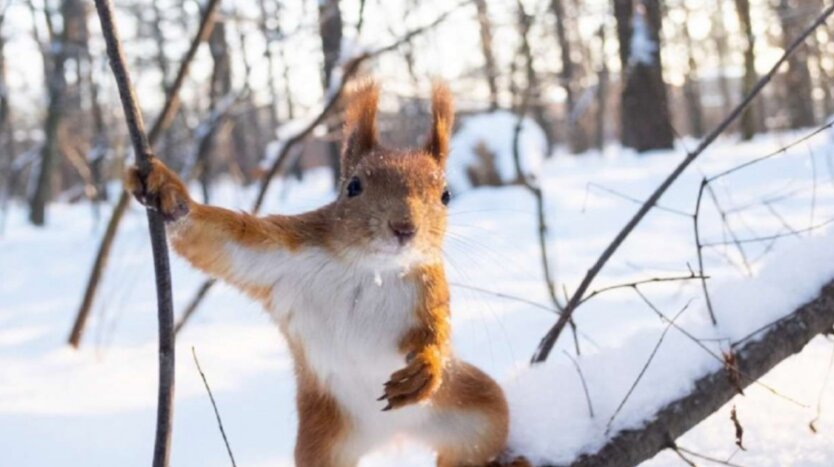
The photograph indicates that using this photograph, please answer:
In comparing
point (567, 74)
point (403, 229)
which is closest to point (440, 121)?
point (403, 229)

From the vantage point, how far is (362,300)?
1.34 metres

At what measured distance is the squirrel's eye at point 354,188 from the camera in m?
1.38

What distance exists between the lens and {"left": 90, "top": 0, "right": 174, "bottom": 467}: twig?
1041 millimetres

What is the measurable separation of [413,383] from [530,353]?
1.33 metres

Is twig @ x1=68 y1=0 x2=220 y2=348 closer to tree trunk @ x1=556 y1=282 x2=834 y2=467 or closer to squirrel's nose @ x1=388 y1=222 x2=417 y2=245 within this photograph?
squirrel's nose @ x1=388 y1=222 x2=417 y2=245

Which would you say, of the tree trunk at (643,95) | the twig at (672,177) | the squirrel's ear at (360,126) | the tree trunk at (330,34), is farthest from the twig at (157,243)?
the tree trunk at (643,95)

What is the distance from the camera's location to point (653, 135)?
318 inches

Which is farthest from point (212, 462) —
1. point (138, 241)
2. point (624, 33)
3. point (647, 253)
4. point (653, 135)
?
point (653, 135)

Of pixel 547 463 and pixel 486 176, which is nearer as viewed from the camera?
pixel 547 463

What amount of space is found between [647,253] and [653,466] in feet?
7.33

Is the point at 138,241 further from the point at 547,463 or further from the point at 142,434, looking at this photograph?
the point at 547,463

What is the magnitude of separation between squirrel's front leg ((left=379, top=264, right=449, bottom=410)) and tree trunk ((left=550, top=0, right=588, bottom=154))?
2171 millimetres

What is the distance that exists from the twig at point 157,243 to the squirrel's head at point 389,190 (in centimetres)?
33

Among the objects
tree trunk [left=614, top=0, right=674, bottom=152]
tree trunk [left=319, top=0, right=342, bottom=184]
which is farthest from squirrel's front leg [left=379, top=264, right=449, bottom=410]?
tree trunk [left=614, top=0, right=674, bottom=152]
